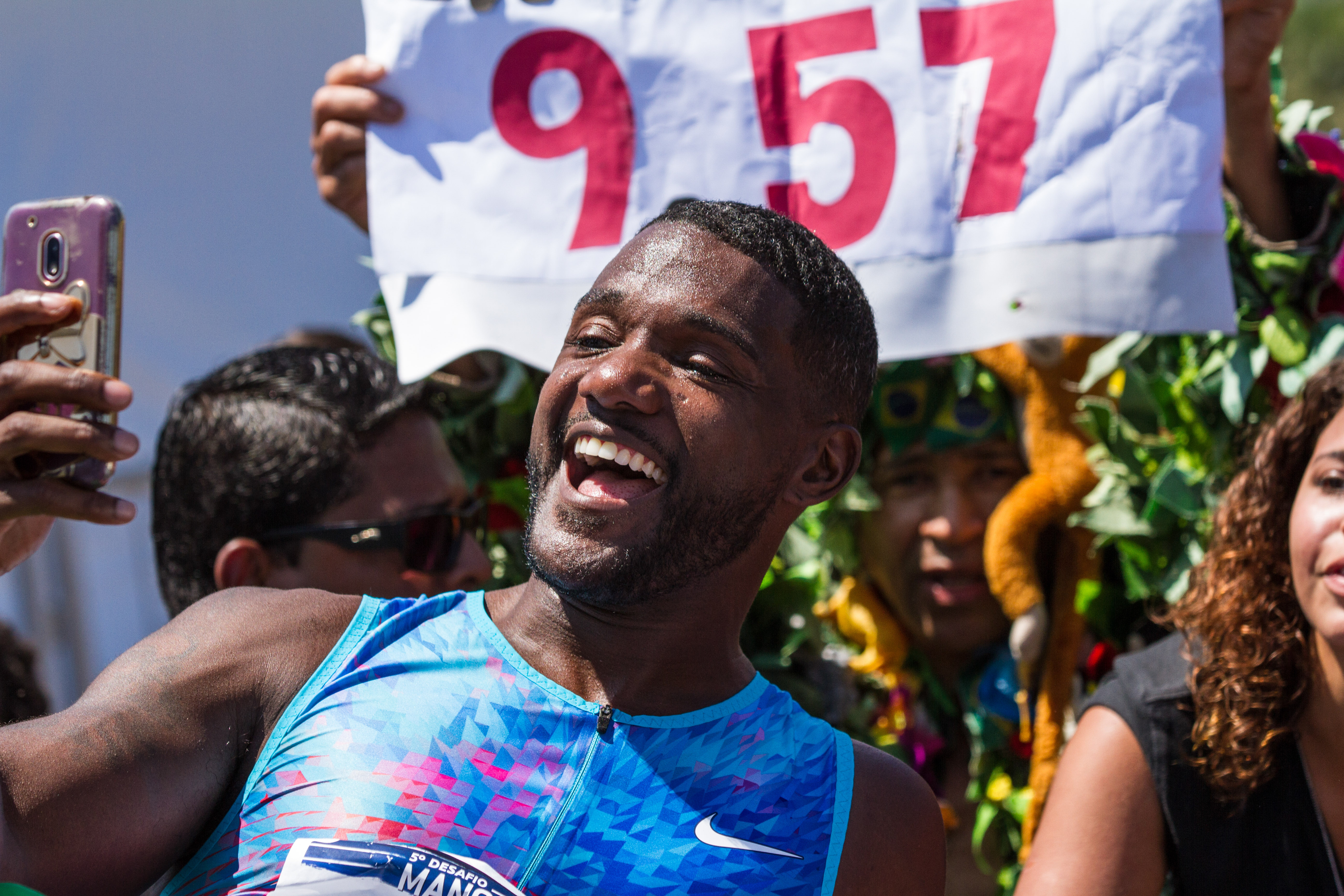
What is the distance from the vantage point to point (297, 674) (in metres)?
1.51

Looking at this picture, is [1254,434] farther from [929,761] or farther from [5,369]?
[5,369]

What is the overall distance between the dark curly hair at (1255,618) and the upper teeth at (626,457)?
119 centimetres

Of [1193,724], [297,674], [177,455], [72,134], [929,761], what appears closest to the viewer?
[297,674]

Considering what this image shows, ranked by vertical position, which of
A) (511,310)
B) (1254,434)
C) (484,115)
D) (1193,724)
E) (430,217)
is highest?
(484,115)

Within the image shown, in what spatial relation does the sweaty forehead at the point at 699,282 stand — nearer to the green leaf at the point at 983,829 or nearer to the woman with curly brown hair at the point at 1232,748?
the woman with curly brown hair at the point at 1232,748

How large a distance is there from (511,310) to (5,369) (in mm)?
1292

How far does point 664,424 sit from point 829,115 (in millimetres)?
1304

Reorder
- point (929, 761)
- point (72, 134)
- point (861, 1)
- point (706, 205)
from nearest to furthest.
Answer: point (706, 205) < point (861, 1) < point (929, 761) < point (72, 134)

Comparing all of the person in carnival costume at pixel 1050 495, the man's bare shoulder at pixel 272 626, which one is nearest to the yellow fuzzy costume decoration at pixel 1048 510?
the person in carnival costume at pixel 1050 495

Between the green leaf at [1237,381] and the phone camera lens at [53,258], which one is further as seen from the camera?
the green leaf at [1237,381]

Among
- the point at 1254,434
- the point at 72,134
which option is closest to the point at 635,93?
the point at 1254,434

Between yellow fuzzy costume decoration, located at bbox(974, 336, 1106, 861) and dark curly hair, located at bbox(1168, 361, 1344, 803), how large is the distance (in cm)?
36

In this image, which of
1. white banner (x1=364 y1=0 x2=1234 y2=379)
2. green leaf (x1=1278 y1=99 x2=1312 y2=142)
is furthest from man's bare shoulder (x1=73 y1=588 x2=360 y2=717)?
green leaf (x1=1278 y1=99 x2=1312 y2=142)

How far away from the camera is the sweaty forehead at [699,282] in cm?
168
